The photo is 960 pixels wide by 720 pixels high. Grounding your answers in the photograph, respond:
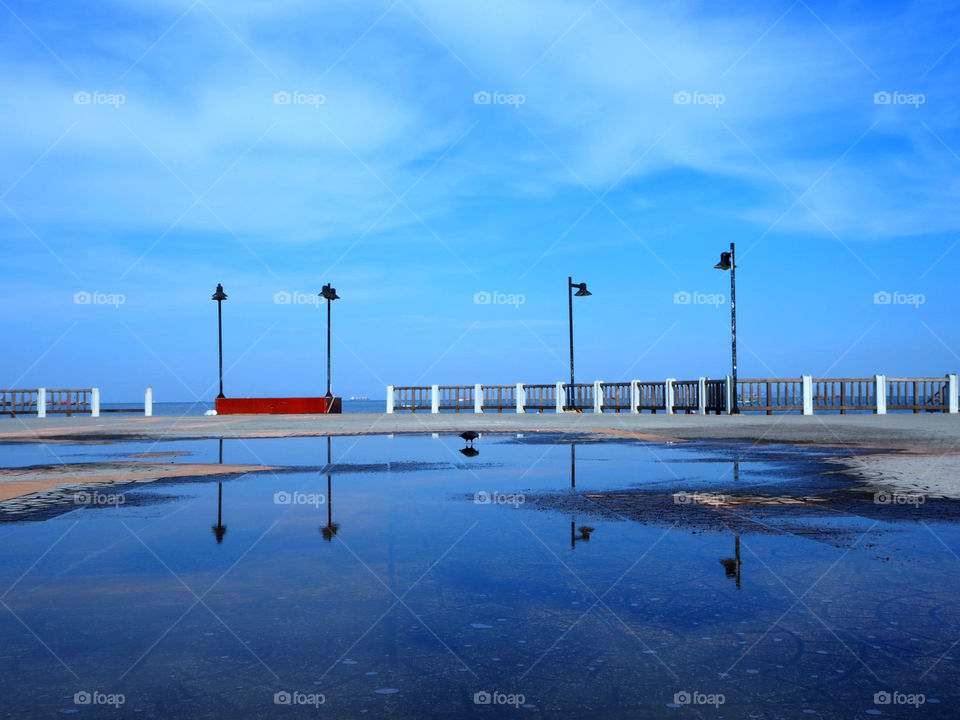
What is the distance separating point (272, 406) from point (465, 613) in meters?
41.7

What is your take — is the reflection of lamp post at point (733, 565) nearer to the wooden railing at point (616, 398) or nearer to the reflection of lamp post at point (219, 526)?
the reflection of lamp post at point (219, 526)

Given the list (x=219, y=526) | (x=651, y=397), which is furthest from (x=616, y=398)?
(x=219, y=526)

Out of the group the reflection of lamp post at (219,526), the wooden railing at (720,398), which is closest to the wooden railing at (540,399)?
the wooden railing at (720,398)

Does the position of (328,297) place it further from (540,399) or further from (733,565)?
(733,565)

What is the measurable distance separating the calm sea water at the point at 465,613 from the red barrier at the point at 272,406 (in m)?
37.0

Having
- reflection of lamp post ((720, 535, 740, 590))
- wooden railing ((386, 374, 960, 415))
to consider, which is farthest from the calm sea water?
wooden railing ((386, 374, 960, 415))

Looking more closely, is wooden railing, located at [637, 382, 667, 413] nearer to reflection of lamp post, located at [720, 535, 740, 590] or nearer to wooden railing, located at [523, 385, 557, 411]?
wooden railing, located at [523, 385, 557, 411]

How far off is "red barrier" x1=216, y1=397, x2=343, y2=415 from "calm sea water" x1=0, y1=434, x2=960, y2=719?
36987 millimetres

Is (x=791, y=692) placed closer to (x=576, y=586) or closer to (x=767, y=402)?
(x=576, y=586)

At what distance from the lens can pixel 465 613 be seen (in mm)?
3967

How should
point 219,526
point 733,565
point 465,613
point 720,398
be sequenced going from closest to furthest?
point 465,613 < point 733,565 < point 219,526 < point 720,398

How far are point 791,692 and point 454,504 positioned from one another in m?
5.00

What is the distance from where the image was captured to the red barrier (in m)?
43.8

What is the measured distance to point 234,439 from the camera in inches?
745
